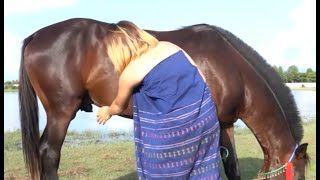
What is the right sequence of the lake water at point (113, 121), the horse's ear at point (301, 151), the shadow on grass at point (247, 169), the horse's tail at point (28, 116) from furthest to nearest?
the lake water at point (113, 121)
the shadow on grass at point (247, 169)
the horse's tail at point (28, 116)
the horse's ear at point (301, 151)

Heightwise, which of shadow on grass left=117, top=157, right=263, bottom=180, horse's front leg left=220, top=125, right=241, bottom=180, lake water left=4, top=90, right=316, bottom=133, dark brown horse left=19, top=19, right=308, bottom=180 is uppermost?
dark brown horse left=19, top=19, right=308, bottom=180

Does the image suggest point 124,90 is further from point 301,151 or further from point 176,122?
point 301,151

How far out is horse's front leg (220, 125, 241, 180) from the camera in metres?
4.41

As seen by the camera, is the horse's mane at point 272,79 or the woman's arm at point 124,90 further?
the horse's mane at point 272,79

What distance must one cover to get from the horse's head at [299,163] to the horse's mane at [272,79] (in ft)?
1.01

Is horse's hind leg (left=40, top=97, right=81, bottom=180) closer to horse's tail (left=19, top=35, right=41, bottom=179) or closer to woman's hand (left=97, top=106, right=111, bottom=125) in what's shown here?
horse's tail (left=19, top=35, right=41, bottom=179)

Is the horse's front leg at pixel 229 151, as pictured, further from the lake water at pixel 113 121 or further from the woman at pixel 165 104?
the lake water at pixel 113 121

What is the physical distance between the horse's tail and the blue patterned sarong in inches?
75.3

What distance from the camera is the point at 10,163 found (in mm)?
6312

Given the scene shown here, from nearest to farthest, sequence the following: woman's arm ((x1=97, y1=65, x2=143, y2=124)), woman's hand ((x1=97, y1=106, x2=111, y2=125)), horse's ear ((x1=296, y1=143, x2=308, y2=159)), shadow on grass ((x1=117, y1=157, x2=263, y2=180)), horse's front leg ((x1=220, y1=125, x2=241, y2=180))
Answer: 1. woman's arm ((x1=97, y1=65, x2=143, y2=124))
2. woman's hand ((x1=97, y1=106, x2=111, y2=125))
3. horse's ear ((x1=296, y1=143, x2=308, y2=159))
4. horse's front leg ((x1=220, y1=125, x2=241, y2=180))
5. shadow on grass ((x1=117, y1=157, x2=263, y2=180))

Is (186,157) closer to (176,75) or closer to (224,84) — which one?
(176,75)

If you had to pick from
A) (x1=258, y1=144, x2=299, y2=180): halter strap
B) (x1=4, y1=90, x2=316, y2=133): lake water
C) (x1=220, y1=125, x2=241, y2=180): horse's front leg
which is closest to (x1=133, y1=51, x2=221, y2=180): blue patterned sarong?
(x1=258, y1=144, x2=299, y2=180): halter strap

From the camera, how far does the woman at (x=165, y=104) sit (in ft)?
8.14

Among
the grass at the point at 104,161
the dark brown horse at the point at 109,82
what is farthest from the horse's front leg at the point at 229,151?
the grass at the point at 104,161
